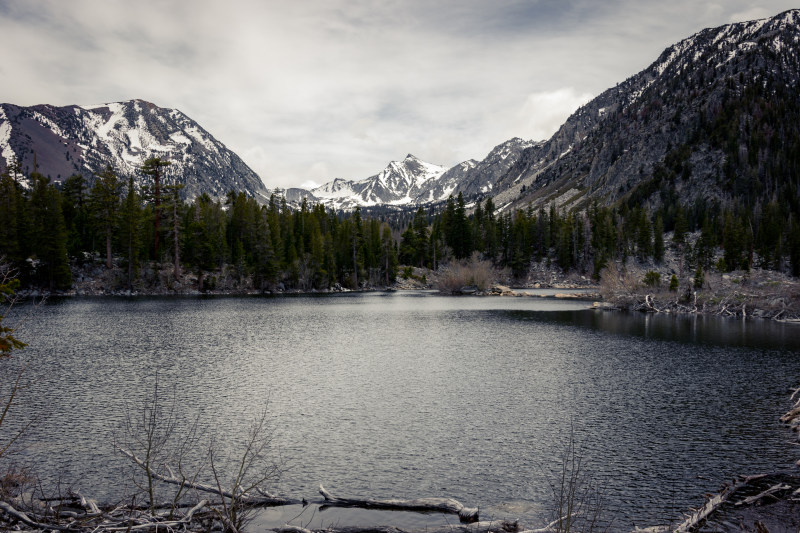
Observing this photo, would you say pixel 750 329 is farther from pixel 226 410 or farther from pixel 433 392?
pixel 226 410

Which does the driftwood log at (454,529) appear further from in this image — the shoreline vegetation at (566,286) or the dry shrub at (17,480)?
the shoreline vegetation at (566,286)

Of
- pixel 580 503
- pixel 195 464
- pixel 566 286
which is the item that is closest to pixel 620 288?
pixel 580 503

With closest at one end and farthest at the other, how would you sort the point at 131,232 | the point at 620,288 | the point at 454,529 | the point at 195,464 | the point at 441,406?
the point at 454,529 < the point at 195,464 < the point at 441,406 < the point at 620,288 < the point at 131,232

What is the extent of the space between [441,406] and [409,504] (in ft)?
34.4

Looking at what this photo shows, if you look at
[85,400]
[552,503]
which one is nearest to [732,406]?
[552,503]

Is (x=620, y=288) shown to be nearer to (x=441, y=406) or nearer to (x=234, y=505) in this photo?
(x=441, y=406)

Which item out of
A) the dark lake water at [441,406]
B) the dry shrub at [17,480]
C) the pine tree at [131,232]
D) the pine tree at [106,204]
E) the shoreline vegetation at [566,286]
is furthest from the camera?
the pine tree at [106,204]

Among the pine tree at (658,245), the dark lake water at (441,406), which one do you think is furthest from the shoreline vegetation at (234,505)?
the pine tree at (658,245)

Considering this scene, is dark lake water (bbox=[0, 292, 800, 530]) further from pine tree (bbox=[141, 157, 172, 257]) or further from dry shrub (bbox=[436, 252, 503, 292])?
dry shrub (bbox=[436, 252, 503, 292])

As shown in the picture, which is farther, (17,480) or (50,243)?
(50,243)

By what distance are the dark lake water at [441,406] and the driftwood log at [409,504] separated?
0.91 feet

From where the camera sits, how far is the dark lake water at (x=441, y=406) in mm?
14977

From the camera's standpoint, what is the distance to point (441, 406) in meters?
23.5

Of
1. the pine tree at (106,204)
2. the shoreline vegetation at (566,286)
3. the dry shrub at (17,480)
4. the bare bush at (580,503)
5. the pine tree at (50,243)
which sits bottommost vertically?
the bare bush at (580,503)
